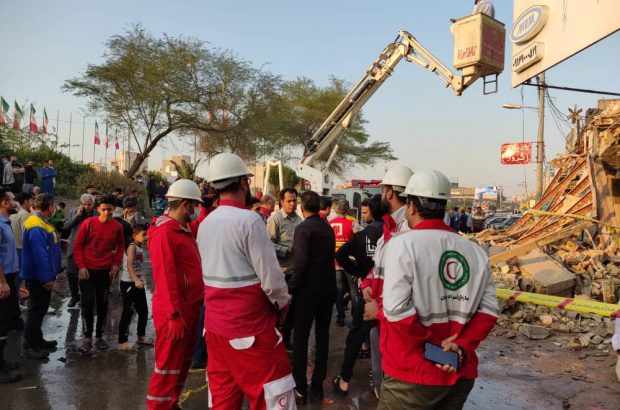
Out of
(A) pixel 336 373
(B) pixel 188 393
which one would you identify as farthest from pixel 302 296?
(B) pixel 188 393

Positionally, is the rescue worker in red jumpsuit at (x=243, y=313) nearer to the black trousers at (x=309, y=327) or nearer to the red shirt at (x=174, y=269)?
the red shirt at (x=174, y=269)

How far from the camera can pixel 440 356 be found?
2246 mm

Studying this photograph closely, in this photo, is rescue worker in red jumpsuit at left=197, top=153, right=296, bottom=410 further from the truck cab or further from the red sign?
the red sign

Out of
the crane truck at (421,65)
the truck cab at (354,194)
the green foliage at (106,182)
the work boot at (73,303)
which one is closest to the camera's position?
the work boot at (73,303)

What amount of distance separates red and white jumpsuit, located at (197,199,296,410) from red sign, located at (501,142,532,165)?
37.6m

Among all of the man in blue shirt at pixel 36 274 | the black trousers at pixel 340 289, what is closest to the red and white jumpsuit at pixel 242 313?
the man in blue shirt at pixel 36 274

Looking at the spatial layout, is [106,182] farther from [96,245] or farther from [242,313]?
[242,313]

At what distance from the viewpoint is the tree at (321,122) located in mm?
39500

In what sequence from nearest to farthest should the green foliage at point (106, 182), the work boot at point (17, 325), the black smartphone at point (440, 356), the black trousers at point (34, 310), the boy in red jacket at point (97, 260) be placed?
the black smartphone at point (440, 356), the work boot at point (17, 325), the black trousers at point (34, 310), the boy in red jacket at point (97, 260), the green foliage at point (106, 182)

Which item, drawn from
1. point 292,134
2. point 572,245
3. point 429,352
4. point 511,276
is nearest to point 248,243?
point 429,352

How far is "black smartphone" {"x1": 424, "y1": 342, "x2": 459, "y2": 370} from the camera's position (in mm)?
2234

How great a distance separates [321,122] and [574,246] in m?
30.2

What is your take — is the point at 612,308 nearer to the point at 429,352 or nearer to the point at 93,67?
the point at 429,352

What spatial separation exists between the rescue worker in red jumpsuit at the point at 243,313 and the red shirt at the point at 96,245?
11.6 feet
